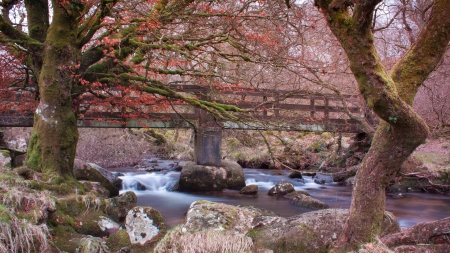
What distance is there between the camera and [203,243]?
4.30 m

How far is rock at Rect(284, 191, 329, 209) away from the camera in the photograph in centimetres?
992

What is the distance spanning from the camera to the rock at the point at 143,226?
16.9 feet

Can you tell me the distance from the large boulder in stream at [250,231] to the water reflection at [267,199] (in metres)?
3.28

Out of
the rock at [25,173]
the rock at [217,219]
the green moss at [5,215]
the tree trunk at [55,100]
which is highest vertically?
the tree trunk at [55,100]

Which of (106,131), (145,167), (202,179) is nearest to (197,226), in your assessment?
(202,179)

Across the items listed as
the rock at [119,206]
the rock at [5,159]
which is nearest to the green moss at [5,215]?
the rock at [119,206]

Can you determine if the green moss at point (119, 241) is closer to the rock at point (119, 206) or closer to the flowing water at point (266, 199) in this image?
the rock at point (119, 206)

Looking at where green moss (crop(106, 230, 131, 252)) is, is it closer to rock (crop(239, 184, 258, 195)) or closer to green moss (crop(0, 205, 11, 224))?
green moss (crop(0, 205, 11, 224))

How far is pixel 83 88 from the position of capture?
7535 mm

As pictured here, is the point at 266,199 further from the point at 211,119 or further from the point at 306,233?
the point at 306,233

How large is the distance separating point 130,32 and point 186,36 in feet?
4.07

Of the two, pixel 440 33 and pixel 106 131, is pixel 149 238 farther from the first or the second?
pixel 106 131

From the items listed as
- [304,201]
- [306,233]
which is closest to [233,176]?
[304,201]

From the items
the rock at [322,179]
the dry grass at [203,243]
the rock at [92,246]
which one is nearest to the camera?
the dry grass at [203,243]
